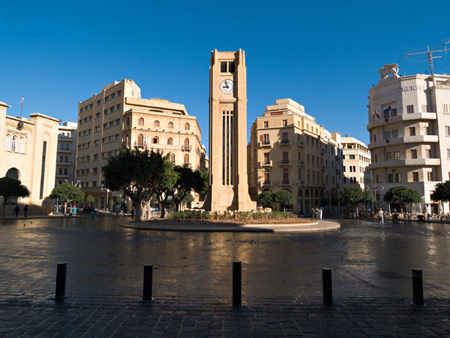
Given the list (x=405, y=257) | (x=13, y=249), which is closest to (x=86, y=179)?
(x=13, y=249)

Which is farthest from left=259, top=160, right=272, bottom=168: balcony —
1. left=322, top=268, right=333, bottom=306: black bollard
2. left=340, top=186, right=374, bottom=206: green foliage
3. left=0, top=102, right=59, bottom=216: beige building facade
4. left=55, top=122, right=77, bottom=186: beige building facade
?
left=322, top=268, right=333, bottom=306: black bollard

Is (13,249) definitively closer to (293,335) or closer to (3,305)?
(3,305)

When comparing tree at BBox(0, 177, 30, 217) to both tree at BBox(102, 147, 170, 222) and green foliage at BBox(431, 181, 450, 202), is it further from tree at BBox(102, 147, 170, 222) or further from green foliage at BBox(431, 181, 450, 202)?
green foliage at BBox(431, 181, 450, 202)

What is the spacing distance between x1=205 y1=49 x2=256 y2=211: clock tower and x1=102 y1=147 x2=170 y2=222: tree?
6399mm

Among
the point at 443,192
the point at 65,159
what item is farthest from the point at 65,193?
the point at 443,192

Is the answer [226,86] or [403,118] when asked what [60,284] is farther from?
[403,118]


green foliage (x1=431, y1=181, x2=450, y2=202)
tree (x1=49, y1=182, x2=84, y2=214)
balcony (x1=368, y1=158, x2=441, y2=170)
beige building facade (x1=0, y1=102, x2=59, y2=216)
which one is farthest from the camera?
tree (x1=49, y1=182, x2=84, y2=214)

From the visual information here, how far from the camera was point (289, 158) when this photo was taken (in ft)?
177

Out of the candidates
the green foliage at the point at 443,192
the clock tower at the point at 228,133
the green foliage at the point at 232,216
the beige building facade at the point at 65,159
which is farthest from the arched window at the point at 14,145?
the green foliage at the point at 443,192

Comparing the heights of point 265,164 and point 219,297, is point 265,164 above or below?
above

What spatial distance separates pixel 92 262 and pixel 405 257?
10.2 metres

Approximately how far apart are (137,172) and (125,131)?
30.9m

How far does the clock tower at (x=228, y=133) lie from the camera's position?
31.4 m

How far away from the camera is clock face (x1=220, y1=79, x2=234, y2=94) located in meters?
33.9
